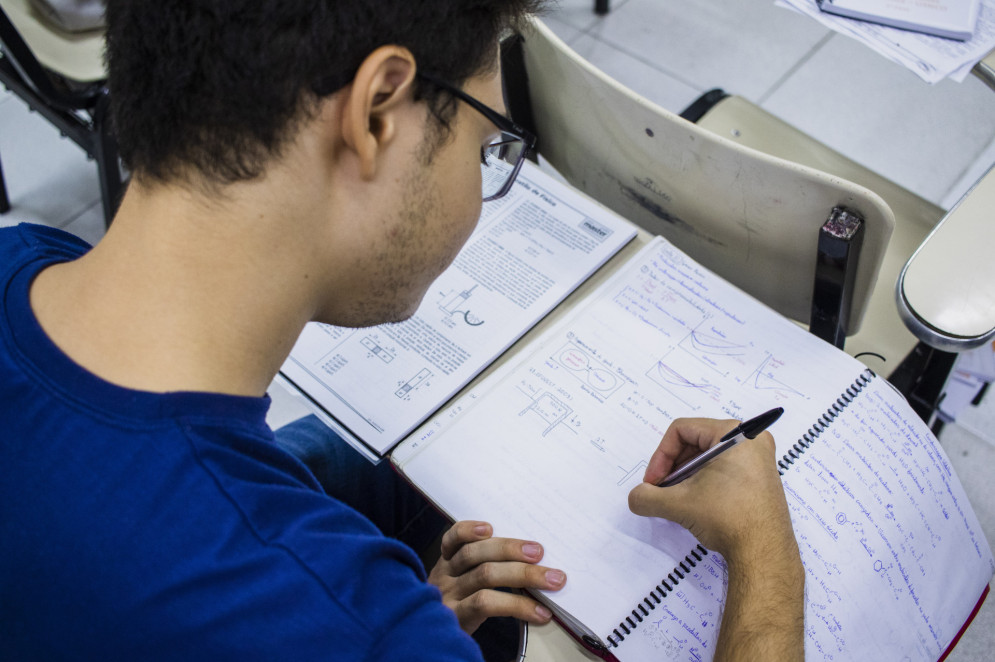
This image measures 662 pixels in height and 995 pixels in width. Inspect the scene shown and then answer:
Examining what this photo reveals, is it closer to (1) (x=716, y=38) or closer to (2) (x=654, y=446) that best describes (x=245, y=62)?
(2) (x=654, y=446)

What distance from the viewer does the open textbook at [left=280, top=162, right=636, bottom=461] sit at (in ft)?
3.04

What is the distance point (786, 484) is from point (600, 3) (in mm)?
2052

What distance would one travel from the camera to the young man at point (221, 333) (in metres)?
0.57

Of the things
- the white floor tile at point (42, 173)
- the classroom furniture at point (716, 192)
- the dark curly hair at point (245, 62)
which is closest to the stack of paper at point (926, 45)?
the classroom furniture at point (716, 192)

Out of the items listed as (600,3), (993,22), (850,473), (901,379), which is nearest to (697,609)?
(850,473)

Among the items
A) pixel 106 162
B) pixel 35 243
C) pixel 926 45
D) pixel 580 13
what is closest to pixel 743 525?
pixel 35 243

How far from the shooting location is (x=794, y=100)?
2268 millimetres

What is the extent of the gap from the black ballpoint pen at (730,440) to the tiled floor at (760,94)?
1.57 meters

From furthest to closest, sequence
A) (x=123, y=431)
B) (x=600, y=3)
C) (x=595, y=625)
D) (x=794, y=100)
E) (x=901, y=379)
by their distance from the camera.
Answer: (x=600, y=3)
(x=794, y=100)
(x=901, y=379)
(x=595, y=625)
(x=123, y=431)

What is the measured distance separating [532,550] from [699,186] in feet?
1.60

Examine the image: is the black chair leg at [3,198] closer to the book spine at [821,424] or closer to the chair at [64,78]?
the chair at [64,78]

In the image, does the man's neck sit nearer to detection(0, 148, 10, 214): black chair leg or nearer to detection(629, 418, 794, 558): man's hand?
detection(629, 418, 794, 558): man's hand

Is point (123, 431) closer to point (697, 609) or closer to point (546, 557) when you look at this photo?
point (546, 557)

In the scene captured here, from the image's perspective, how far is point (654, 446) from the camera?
86 centimetres
